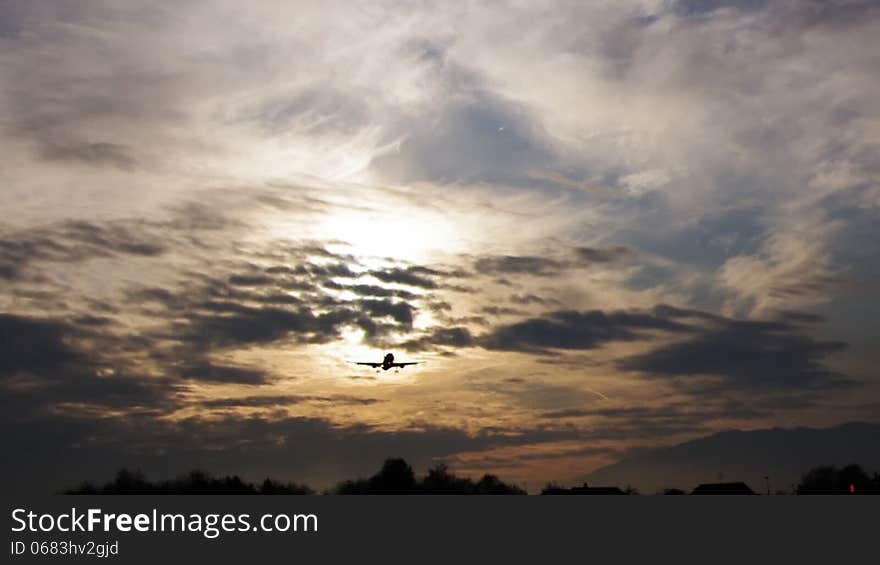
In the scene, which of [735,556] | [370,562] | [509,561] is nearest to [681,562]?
[735,556]

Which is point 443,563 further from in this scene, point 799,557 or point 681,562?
point 799,557

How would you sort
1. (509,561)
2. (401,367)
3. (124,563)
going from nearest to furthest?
(401,367)
(509,561)
(124,563)

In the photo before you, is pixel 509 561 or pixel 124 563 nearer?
pixel 509 561

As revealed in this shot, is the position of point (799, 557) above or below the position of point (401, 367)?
below

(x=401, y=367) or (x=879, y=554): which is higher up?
(x=401, y=367)

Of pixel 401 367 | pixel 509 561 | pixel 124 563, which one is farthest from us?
pixel 124 563

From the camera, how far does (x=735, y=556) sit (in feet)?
621

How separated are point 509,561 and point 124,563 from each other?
72465 mm

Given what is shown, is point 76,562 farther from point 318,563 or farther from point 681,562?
point 681,562

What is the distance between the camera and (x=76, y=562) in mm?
190750

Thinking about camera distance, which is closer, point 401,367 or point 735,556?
point 401,367

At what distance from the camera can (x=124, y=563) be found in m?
194

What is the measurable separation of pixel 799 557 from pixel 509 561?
176 feet

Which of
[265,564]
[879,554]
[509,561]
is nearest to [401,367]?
[509,561]
